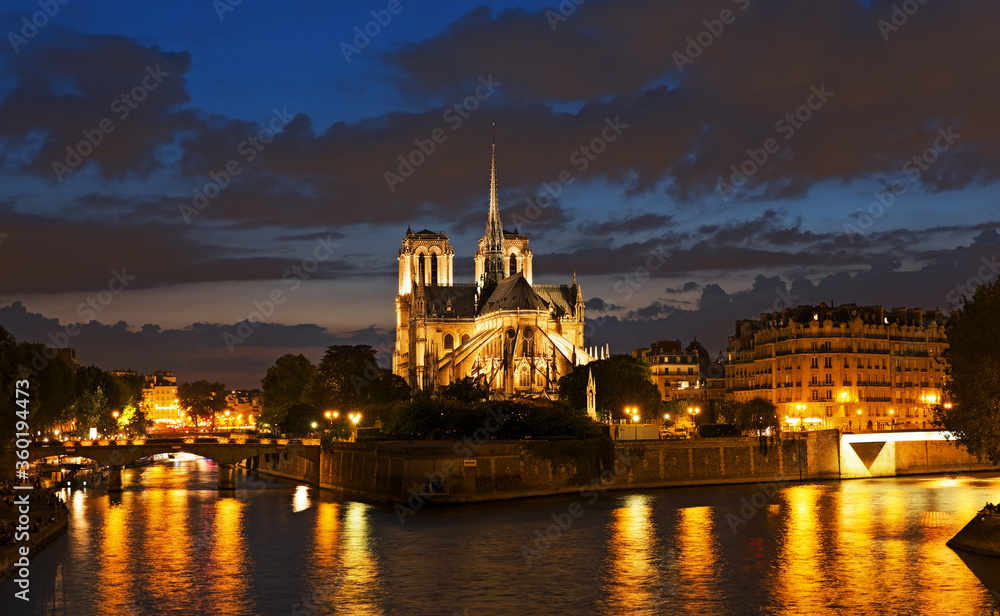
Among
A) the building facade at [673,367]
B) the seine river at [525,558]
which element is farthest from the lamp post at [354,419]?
the building facade at [673,367]

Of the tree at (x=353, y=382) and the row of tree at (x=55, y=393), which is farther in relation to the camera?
the tree at (x=353, y=382)

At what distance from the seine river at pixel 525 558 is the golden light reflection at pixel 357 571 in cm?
12

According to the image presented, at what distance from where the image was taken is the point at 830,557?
140ft

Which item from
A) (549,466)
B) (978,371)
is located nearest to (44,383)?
(549,466)

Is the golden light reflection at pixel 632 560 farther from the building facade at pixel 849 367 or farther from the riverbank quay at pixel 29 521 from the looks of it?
the building facade at pixel 849 367

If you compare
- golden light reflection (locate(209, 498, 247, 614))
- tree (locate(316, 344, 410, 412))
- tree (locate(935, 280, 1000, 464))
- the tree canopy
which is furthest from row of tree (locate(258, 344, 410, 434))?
tree (locate(935, 280, 1000, 464))

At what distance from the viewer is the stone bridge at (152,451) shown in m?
68.5

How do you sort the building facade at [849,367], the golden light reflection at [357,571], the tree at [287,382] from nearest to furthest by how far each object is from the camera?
1. the golden light reflection at [357,571]
2. the building facade at [849,367]
3. the tree at [287,382]

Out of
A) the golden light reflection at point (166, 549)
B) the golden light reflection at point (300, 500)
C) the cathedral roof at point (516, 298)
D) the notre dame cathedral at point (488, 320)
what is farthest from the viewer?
the cathedral roof at point (516, 298)

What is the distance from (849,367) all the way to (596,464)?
124 feet

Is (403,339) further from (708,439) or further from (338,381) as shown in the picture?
(708,439)

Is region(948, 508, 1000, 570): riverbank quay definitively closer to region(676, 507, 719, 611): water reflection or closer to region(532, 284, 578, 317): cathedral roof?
region(676, 507, 719, 611): water reflection

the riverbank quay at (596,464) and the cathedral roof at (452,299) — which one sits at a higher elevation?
the cathedral roof at (452,299)

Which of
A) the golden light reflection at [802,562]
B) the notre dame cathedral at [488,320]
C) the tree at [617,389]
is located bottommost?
the golden light reflection at [802,562]
